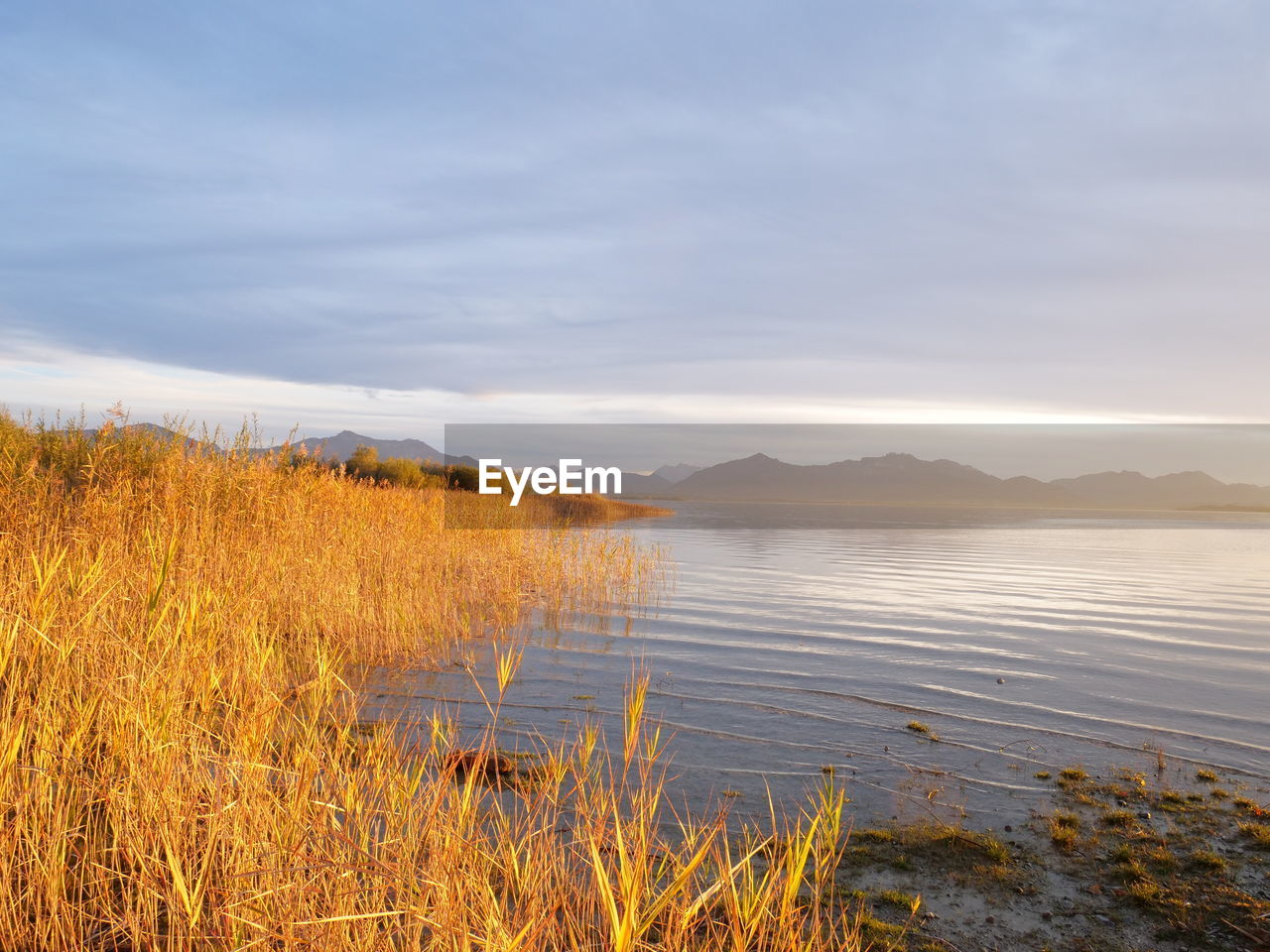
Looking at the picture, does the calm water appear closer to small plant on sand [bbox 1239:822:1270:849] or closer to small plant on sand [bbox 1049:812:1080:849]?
small plant on sand [bbox 1049:812:1080:849]

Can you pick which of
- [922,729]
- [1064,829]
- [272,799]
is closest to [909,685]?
[922,729]

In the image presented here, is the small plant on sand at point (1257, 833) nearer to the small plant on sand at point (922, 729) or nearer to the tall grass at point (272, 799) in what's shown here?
the small plant on sand at point (922, 729)

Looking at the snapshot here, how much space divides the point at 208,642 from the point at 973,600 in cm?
1329

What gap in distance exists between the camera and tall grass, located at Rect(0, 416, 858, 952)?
2.93 meters

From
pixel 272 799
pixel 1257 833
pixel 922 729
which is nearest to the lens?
pixel 272 799

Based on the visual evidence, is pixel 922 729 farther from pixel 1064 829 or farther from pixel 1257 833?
pixel 1257 833

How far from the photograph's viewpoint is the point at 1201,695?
8617mm

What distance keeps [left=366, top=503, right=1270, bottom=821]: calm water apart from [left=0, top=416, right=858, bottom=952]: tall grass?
59 cm

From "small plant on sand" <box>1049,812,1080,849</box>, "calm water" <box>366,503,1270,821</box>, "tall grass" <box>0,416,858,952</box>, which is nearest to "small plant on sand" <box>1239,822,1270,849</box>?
"small plant on sand" <box>1049,812,1080,849</box>

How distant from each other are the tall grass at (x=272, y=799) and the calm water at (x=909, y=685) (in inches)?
23.2

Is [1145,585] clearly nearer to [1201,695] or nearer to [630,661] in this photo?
[1201,695]

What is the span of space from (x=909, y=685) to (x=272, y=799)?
6.89 m

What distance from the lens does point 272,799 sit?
353 centimetres

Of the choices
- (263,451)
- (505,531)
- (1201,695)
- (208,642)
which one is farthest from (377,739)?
(505,531)
